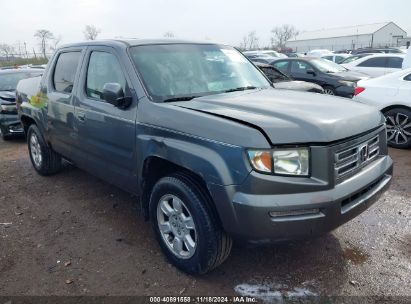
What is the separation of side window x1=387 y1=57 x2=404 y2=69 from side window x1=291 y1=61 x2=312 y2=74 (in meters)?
3.18

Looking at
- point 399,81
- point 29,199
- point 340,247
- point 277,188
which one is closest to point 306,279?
point 340,247

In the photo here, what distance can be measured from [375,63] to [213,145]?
1183 centimetres

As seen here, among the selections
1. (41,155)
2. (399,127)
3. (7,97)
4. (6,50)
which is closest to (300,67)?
(399,127)

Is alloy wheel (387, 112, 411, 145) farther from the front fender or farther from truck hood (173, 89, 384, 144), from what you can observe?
the front fender

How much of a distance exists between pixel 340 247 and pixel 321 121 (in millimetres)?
1452

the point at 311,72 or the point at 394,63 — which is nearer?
the point at 311,72

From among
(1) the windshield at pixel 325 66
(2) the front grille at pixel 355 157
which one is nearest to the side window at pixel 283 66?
(1) the windshield at pixel 325 66

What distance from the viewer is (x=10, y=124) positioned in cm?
817

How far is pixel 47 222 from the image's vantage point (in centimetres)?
423

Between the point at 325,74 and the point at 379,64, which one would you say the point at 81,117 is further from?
the point at 379,64

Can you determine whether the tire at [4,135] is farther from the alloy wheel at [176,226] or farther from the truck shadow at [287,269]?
the truck shadow at [287,269]

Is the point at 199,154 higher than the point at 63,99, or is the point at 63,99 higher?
the point at 63,99

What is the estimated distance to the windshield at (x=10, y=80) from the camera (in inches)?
356

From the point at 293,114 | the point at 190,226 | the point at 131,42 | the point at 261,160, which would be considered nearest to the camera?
the point at 261,160
